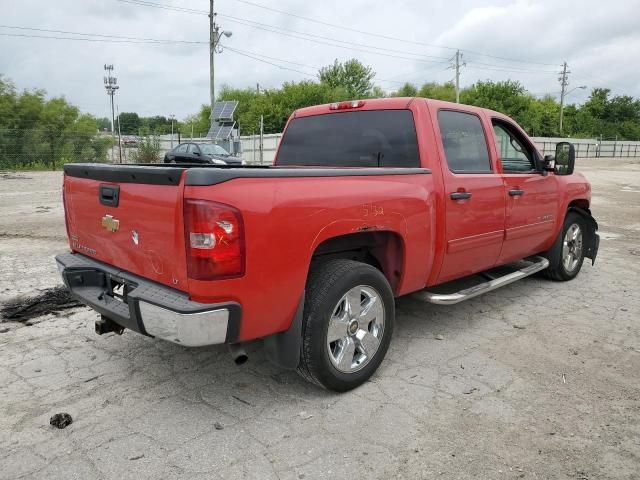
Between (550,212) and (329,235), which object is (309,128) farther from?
(550,212)

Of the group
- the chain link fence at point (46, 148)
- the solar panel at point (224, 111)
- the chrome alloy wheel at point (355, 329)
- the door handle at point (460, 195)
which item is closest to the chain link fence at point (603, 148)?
the solar panel at point (224, 111)

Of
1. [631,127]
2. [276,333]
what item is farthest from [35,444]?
[631,127]

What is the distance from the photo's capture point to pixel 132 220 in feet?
9.12

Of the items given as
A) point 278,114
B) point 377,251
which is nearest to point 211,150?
point 377,251

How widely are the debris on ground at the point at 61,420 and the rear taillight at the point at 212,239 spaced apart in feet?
3.85

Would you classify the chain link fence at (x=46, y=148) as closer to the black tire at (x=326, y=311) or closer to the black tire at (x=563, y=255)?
the black tire at (x=563, y=255)

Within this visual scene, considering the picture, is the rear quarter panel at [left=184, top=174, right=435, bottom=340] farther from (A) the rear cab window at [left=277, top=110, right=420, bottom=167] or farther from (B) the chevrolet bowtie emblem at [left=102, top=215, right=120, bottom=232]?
(B) the chevrolet bowtie emblem at [left=102, top=215, right=120, bottom=232]

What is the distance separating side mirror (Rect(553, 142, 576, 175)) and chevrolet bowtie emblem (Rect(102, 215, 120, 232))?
401 cm

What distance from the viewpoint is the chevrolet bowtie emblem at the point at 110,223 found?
293cm

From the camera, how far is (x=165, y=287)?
266 centimetres

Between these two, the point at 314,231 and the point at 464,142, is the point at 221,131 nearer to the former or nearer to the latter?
the point at 464,142

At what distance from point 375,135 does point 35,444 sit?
3.01 meters

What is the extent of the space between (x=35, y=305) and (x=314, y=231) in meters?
3.28

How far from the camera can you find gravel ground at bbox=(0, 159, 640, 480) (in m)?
2.48
